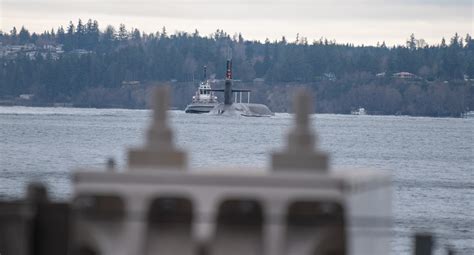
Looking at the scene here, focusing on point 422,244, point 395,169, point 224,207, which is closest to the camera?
point 224,207

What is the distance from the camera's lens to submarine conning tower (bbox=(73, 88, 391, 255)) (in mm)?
6258

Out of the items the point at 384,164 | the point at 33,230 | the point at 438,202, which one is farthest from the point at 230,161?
the point at 33,230

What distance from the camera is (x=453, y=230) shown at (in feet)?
137

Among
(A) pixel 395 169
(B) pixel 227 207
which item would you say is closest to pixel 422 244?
(B) pixel 227 207

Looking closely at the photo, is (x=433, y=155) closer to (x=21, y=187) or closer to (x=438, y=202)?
(x=438, y=202)

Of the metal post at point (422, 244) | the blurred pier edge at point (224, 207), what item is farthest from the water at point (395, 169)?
the blurred pier edge at point (224, 207)

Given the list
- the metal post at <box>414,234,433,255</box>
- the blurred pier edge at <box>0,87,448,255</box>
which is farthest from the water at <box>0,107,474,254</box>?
the blurred pier edge at <box>0,87,448,255</box>

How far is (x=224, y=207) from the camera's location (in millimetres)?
6297

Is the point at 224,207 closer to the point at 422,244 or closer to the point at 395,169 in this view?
the point at 422,244

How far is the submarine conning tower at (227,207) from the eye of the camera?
626 cm

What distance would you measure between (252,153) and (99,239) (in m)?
91.9

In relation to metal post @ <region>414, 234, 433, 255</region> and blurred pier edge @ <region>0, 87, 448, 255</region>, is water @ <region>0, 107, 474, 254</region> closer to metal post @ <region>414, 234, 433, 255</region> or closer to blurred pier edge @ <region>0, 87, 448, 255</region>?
metal post @ <region>414, 234, 433, 255</region>

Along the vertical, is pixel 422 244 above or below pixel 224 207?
below

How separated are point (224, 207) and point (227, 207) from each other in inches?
0.4
